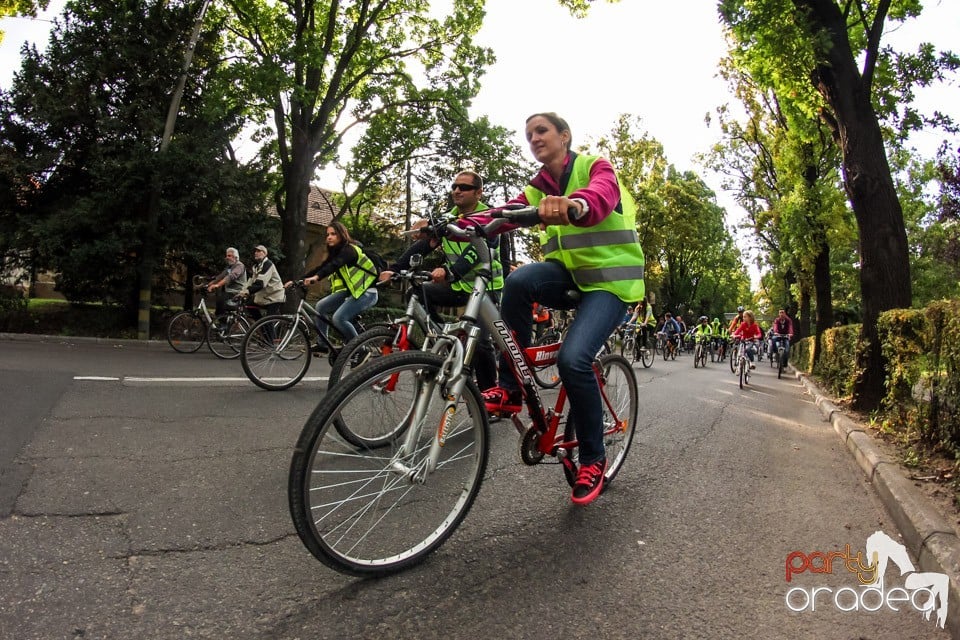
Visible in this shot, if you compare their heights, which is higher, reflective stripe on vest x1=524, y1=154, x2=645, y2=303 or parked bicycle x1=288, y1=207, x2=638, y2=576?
reflective stripe on vest x1=524, y1=154, x2=645, y2=303

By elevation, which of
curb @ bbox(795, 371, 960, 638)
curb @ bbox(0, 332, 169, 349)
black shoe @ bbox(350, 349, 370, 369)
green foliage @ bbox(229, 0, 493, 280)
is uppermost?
green foliage @ bbox(229, 0, 493, 280)

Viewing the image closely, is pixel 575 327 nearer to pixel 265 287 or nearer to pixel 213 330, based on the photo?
pixel 265 287

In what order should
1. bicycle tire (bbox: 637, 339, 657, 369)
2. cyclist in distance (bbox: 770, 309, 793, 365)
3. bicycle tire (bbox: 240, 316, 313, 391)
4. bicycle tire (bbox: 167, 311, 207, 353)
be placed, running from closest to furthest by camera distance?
bicycle tire (bbox: 240, 316, 313, 391) < bicycle tire (bbox: 167, 311, 207, 353) < bicycle tire (bbox: 637, 339, 657, 369) < cyclist in distance (bbox: 770, 309, 793, 365)

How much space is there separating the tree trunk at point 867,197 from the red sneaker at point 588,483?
601 cm

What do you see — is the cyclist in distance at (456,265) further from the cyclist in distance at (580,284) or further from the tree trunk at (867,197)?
the tree trunk at (867,197)

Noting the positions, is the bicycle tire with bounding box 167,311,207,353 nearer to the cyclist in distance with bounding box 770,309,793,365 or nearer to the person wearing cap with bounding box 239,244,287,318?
the person wearing cap with bounding box 239,244,287,318

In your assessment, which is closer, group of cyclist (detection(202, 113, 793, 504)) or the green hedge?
group of cyclist (detection(202, 113, 793, 504))

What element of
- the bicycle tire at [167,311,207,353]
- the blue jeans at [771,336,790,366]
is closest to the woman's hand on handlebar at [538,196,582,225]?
the bicycle tire at [167,311,207,353]

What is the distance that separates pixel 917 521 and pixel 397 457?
110 inches

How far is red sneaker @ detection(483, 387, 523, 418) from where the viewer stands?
3.13 m

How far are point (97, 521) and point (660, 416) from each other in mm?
5429

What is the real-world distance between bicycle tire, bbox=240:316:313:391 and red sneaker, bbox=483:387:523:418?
4403 millimetres

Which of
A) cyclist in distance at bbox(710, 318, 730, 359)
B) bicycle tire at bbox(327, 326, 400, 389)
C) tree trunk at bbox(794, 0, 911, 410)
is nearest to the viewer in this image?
bicycle tire at bbox(327, 326, 400, 389)

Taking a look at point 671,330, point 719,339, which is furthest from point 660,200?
point 671,330
